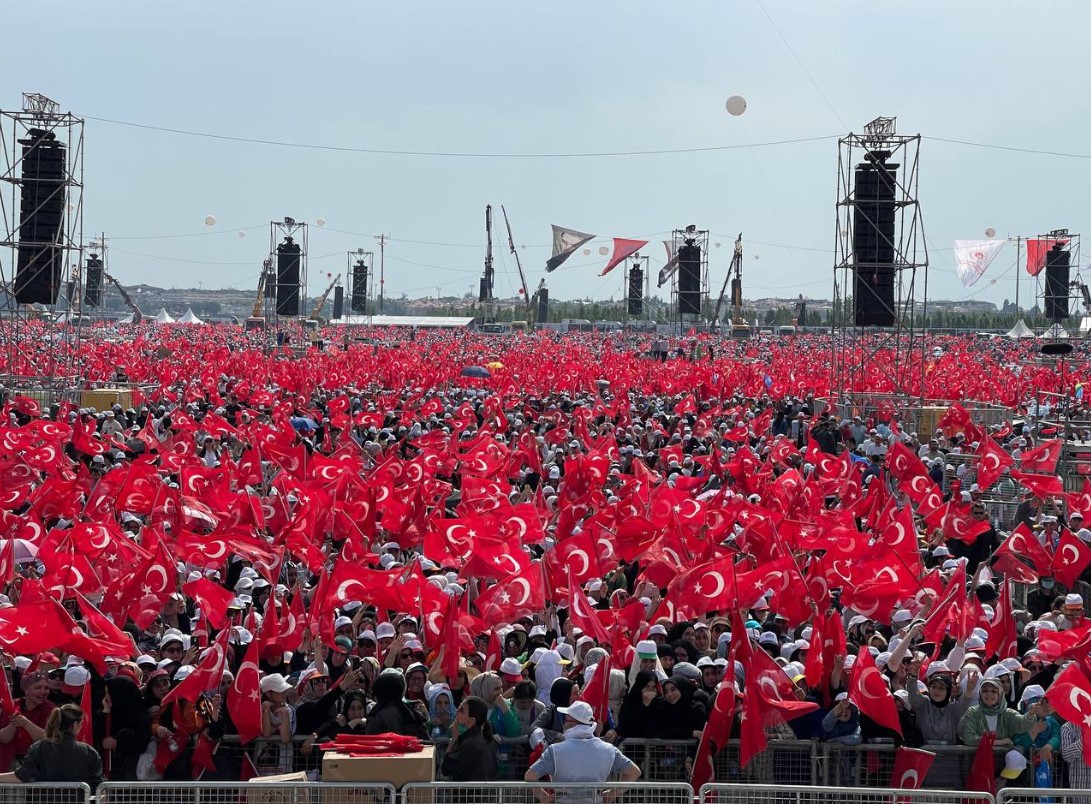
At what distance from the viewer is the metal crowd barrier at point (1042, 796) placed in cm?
666

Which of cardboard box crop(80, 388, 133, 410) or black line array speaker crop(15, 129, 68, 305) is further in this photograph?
cardboard box crop(80, 388, 133, 410)

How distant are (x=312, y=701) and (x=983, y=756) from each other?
3934mm

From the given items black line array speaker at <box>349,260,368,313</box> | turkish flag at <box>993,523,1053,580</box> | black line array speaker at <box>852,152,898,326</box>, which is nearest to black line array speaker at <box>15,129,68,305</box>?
black line array speaker at <box>852,152,898,326</box>

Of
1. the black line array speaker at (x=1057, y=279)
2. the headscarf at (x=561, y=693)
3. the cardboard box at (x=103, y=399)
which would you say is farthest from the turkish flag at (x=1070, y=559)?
the black line array speaker at (x=1057, y=279)

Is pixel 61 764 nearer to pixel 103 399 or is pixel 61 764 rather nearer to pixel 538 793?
pixel 538 793

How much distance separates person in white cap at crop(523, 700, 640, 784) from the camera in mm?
7715

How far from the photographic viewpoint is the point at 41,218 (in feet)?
97.5

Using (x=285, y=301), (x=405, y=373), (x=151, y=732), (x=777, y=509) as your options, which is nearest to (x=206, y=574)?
(x=151, y=732)

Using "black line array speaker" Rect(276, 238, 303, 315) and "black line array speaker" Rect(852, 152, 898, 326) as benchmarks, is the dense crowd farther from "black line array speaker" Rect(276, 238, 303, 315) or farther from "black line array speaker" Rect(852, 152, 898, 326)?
"black line array speaker" Rect(276, 238, 303, 315)

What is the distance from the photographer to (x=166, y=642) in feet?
31.8

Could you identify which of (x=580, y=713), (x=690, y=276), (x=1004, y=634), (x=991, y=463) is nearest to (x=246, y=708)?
(x=580, y=713)

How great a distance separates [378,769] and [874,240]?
24572 mm

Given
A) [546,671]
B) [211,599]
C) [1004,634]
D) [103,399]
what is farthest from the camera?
[103,399]

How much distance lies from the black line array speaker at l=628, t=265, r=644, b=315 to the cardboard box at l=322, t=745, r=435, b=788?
225 feet
